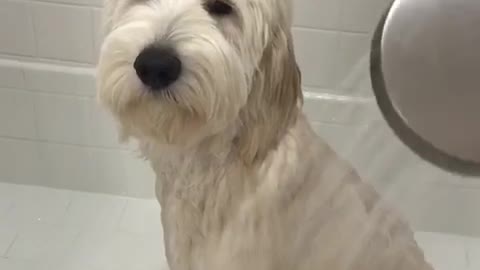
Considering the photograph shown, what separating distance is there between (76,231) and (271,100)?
0.72 m

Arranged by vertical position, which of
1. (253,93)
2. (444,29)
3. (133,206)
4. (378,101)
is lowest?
(133,206)

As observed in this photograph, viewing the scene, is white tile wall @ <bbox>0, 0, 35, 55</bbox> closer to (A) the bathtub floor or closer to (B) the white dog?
(A) the bathtub floor

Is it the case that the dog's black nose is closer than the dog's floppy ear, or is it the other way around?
the dog's black nose

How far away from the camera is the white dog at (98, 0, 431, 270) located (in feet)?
3.01

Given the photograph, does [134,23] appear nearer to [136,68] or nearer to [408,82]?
[136,68]

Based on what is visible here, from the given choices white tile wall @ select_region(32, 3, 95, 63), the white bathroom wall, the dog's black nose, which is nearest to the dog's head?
the dog's black nose

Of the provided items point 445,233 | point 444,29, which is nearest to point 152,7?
point 444,29

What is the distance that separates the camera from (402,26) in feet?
2.44

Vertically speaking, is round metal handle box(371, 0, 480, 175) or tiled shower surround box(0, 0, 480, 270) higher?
round metal handle box(371, 0, 480, 175)

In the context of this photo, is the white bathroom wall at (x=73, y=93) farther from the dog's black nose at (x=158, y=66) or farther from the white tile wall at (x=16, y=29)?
the dog's black nose at (x=158, y=66)

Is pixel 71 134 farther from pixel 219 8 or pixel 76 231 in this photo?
pixel 219 8

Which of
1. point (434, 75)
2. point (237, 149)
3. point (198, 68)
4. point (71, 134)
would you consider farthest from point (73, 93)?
point (434, 75)

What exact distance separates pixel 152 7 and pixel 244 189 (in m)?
0.27

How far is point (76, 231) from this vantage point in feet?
5.30
